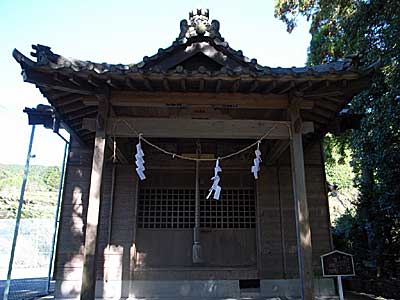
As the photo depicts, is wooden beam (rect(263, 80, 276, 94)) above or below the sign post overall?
above

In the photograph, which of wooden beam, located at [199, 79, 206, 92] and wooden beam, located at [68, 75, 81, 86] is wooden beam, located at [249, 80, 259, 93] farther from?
wooden beam, located at [68, 75, 81, 86]

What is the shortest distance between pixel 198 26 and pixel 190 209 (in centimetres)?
445

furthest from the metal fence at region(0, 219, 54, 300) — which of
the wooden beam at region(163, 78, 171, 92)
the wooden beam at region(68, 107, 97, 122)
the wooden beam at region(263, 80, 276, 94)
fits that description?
the wooden beam at region(263, 80, 276, 94)

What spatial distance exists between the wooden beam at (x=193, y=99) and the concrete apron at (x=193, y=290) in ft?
14.3

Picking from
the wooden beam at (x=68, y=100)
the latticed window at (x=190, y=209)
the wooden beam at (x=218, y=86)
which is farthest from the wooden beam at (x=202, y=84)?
the latticed window at (x=190, y=209)

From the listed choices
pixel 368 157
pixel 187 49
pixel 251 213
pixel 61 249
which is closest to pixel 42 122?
pixel 61 249

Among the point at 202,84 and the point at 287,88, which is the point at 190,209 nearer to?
the point at 202,84

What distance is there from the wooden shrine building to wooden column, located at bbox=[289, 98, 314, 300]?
2cm

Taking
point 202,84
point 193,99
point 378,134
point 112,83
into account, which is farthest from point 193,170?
point 378,134

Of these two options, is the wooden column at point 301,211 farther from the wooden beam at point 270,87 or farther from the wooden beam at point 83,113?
the wooden beam at point 83,113

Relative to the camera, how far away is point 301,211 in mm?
4875

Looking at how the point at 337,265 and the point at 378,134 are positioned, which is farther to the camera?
the point at 378,134

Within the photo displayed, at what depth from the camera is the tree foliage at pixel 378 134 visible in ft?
26.6

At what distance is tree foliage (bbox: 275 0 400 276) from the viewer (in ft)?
26.6
